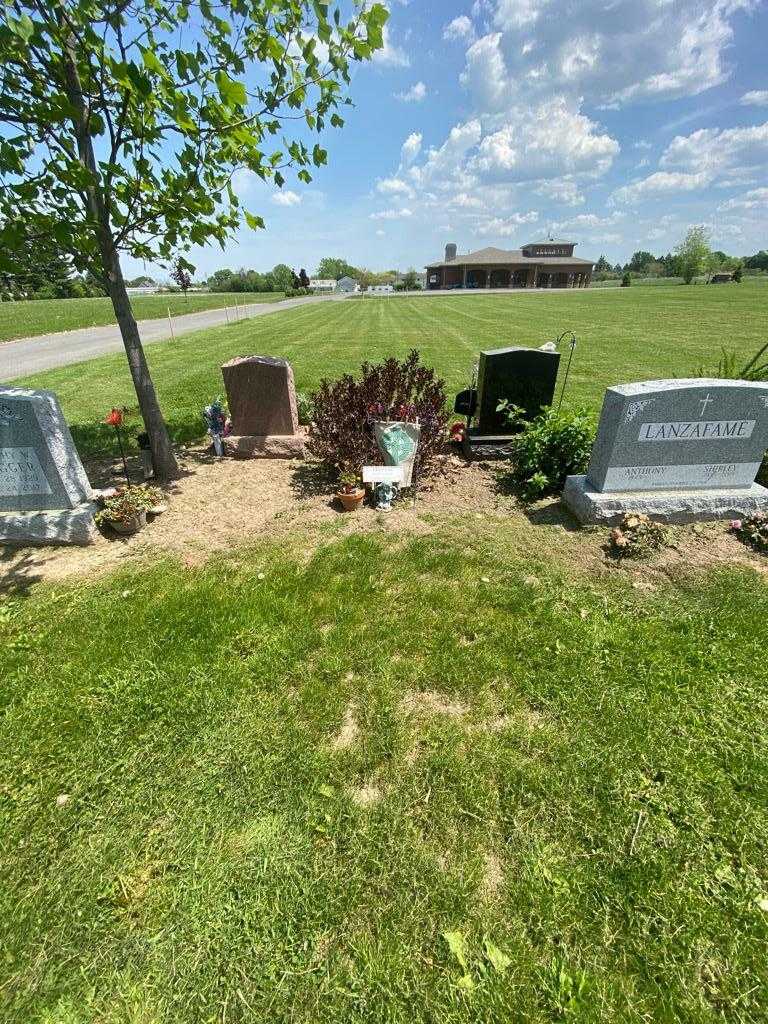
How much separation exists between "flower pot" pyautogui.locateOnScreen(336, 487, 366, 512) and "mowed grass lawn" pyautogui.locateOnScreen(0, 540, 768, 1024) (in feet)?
5.19

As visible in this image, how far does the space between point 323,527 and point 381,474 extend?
2.92ft

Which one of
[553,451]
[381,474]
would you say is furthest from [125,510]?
[553,451]

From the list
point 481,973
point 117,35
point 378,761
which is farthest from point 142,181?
point 481,973

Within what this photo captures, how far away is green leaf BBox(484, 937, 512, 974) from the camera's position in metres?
1.71

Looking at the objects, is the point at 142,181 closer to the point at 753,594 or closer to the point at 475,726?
the point at 475,726

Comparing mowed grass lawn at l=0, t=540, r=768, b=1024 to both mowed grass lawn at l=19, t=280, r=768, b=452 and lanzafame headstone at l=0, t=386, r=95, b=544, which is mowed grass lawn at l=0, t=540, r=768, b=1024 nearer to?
lanzafame headstone at l=0, t=386, r=95, b=544

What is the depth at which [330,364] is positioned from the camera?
13.2 m

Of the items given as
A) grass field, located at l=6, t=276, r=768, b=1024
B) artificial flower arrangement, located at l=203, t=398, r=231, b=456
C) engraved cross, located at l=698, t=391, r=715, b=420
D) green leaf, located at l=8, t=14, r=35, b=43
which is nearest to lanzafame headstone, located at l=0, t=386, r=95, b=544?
grass field, located at l=6, t=276, r=768, b=1024

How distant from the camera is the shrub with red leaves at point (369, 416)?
17.8 feet

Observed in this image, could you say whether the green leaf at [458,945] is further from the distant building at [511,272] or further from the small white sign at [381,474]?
the distant building at [511,272]

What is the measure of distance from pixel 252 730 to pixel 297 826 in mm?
602

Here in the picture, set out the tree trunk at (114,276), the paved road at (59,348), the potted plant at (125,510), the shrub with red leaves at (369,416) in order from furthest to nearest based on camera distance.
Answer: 1. the paved road at (59,348)
2. the shrub with red leaves at (369,416)
3. the potted plant at (125,510)
4. the tree trunk at (114,276)

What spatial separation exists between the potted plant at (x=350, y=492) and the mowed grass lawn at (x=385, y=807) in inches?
62.5

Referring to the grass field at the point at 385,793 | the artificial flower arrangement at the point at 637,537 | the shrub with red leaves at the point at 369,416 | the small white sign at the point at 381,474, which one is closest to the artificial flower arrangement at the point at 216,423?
the shrub with red leaves at the point at 369,416
